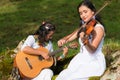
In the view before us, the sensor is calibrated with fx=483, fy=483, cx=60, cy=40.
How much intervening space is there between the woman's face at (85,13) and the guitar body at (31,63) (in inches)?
67.0

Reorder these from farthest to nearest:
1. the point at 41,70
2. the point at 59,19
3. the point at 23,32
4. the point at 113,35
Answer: the point at 59,19, the point at 23,32, the point at 113,35, the point at 41,70

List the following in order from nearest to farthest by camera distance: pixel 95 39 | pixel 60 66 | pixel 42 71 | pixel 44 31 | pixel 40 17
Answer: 1. pixel 95 39
2. pixel 42 71
3. pixel 44 31
4. pixel 60 66
5. pixel 40 17

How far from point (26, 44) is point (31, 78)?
2.63ft

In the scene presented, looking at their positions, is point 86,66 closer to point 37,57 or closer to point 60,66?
point 37,57

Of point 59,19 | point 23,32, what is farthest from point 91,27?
point 59,19

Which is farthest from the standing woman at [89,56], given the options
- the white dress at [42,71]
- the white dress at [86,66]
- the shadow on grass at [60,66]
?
the shadow on grass at [60,66]

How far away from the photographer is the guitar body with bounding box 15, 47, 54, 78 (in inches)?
431

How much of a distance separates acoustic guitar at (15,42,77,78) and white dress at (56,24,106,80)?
1050mm

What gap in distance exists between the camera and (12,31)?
1076 inches

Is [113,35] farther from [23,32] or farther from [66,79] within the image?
[66,79]

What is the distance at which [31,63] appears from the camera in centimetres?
1106

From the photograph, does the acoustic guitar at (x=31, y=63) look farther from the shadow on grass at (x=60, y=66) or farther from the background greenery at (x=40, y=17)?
the background greenery at (x=40, y=17)

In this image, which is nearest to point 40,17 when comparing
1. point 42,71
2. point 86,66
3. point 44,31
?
point 44,31

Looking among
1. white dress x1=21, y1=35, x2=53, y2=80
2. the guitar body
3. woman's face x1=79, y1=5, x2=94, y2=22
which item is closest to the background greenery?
white dress x1=21, y1=35, x2=53, y2=80
